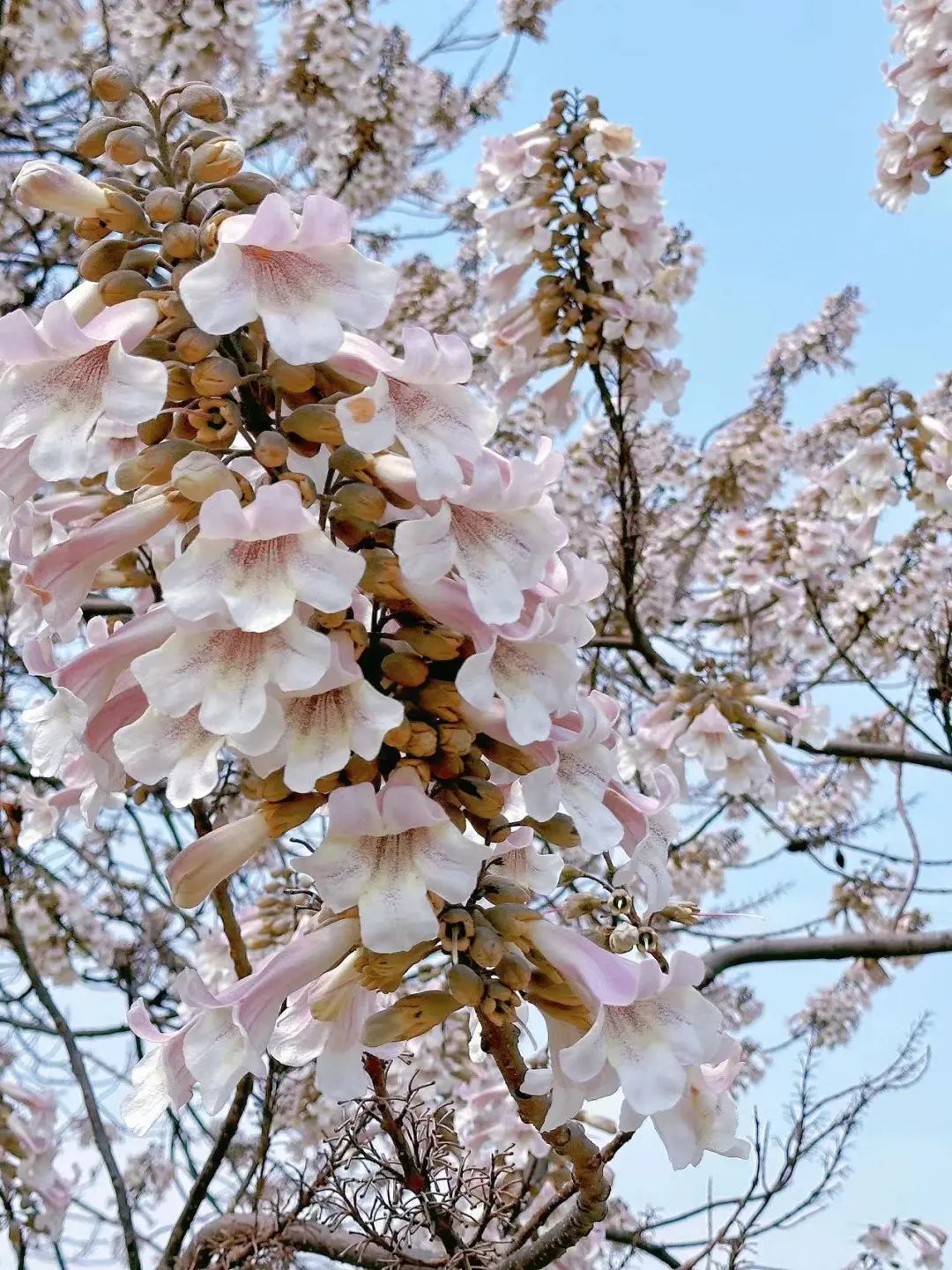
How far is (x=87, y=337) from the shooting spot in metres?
1.19

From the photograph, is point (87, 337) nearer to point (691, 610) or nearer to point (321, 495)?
point (321, 495)

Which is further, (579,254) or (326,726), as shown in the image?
(579,254)

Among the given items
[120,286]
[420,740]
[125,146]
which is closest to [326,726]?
[420,740]

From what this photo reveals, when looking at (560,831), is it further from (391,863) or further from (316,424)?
(316,424)

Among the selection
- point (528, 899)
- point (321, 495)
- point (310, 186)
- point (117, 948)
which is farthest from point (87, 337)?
point (310, 186)

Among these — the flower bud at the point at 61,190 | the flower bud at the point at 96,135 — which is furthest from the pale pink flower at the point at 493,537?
the flower bud at the point at 96,135

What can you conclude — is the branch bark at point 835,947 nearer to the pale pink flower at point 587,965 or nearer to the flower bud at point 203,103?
the pale pink flower at point 587,965

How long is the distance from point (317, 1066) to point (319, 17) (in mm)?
6678

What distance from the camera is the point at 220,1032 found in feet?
3.96

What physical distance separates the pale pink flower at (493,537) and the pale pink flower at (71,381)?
1.02 ft

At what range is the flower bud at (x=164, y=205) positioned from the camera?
134 centimetres

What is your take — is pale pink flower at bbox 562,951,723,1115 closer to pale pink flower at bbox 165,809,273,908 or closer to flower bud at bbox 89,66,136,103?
pale pink flower at bbox 165,809,273,908

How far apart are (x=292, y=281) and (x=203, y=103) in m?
0.55

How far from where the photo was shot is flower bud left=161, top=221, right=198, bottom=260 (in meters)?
1.29
